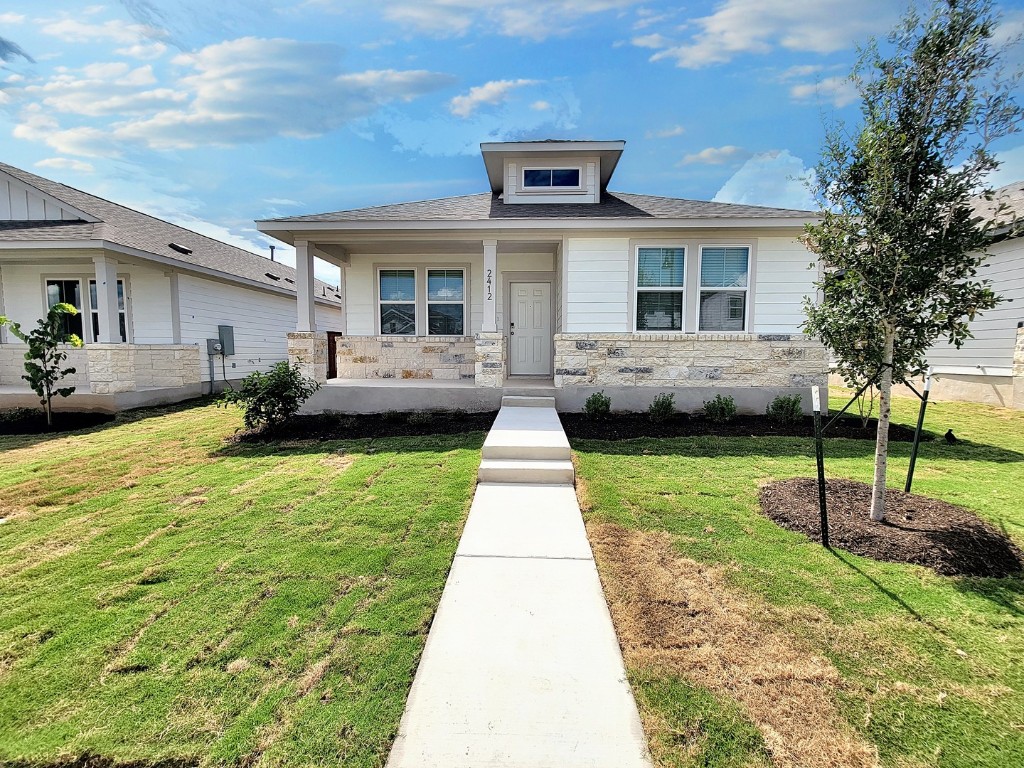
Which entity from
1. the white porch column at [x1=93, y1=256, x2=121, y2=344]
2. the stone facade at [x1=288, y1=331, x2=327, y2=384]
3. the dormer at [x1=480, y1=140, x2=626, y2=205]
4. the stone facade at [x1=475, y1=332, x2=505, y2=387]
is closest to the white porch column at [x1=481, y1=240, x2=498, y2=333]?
the stone facade at [x1=475, y1=332, x2=505, y2=387]

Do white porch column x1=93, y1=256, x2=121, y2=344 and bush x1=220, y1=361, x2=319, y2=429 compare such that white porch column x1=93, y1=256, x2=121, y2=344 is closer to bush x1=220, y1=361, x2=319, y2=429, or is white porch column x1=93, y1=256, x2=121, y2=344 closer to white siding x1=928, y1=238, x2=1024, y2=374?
bush x1=220, y1=361, x2=319, y2=429

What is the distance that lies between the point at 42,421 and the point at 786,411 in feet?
46.2

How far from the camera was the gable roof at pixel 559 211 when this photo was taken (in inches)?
315

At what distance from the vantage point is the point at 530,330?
10.2 meters

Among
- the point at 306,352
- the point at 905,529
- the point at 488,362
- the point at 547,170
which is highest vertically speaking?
the point at 547,170

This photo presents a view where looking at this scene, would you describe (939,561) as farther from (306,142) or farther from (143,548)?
(306,142)

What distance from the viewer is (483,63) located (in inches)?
361

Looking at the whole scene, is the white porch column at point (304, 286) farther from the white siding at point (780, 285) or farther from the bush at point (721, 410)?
the white siding at point (780, 285)

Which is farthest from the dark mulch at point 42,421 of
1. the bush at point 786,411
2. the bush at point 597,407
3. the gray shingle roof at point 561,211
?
the bush at point 786,411

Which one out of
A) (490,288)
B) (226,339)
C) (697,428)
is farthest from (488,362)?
(226,339)

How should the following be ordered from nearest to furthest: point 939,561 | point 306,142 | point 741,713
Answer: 1. point 741,713
2. point 939,561
3. point 306,142

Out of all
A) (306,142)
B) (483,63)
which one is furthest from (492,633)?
(306,142)

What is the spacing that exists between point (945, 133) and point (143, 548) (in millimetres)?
7069

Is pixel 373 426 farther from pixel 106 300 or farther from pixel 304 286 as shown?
pixel 106 300
